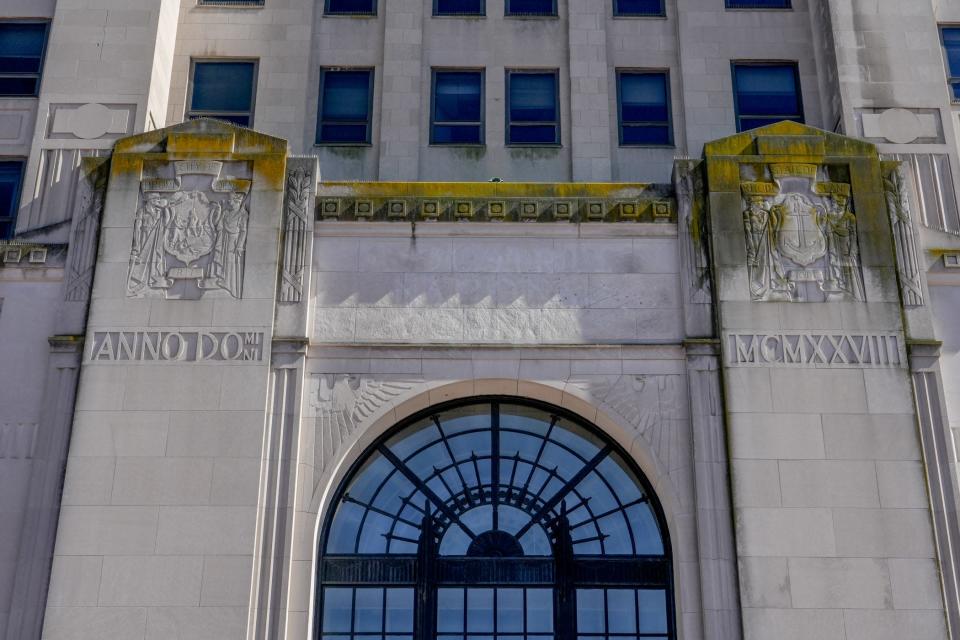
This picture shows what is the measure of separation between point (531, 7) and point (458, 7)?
150 cm

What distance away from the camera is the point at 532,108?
925 inches

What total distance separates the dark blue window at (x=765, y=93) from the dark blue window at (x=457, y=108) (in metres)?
5.10

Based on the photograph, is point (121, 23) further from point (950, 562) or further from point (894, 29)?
point (950, 562)

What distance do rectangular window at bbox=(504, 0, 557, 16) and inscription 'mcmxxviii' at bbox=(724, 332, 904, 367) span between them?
9143 mm

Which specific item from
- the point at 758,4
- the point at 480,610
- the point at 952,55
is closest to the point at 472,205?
the point at 480,610

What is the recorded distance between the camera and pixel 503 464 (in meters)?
18.9

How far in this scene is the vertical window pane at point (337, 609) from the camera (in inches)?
706

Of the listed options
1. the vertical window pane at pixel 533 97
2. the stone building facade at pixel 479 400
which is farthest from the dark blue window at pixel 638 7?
the stone building facade at pixel 479 400

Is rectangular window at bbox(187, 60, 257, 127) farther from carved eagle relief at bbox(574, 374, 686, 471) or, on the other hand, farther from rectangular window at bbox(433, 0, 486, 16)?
carved eagle relief at bbox(574, 374, 686, 471)

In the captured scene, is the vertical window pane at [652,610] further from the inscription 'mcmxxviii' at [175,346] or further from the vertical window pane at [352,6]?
the vertical window pane at [352,6]

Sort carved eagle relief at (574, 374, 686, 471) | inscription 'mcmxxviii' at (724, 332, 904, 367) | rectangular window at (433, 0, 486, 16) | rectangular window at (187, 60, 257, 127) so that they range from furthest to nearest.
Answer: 1. rectangular window at (433, 0, 486, 16)
2. rectangular window at (187, 60, 257, 127)
3. inscription 'mcmxxviii' at (724, 332, 904, 367)
4. carved eagle relief at (574, 374, 686, 471)

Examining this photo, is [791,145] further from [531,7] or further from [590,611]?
[590,611]

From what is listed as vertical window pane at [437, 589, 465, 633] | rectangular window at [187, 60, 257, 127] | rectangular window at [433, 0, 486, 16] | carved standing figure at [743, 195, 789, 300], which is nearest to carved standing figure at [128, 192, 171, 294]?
rectangular window at [187, 60, 257, 127]

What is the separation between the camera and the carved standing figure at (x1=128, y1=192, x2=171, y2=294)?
753 inches
